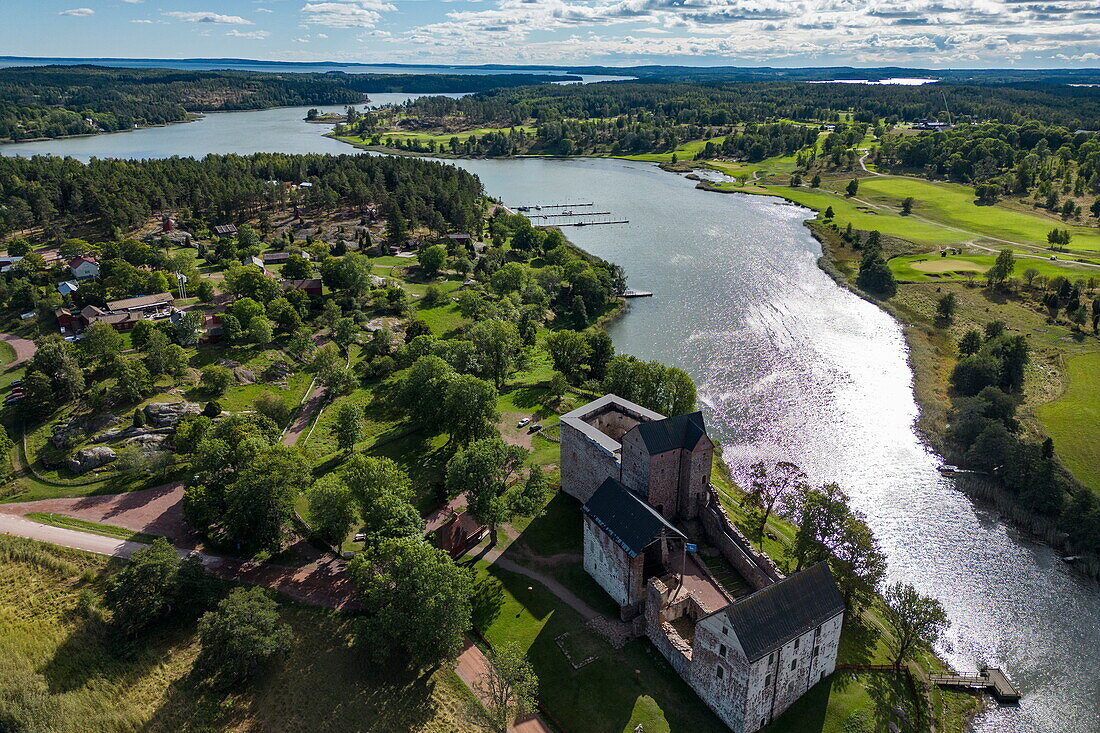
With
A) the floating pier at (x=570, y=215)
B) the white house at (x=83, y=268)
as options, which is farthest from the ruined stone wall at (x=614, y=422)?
the floating pier at (x=570, y=215)

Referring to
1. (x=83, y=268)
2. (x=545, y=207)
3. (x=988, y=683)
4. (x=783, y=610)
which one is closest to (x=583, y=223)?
(x=545, y=207)

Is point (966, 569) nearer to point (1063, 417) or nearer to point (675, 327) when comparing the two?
point (1063, 417)

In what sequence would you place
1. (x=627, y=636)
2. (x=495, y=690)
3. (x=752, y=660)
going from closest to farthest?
1. (x=752, y=660)
2. (x=495, y=690)
3. (x=627, y=636)

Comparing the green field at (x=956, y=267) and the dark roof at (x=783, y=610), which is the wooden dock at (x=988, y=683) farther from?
the green field at (x=956, y=267)

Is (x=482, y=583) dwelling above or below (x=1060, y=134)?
below

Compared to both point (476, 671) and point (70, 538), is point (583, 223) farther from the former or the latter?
point (476, 671)

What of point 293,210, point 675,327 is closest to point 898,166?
point 675,327
